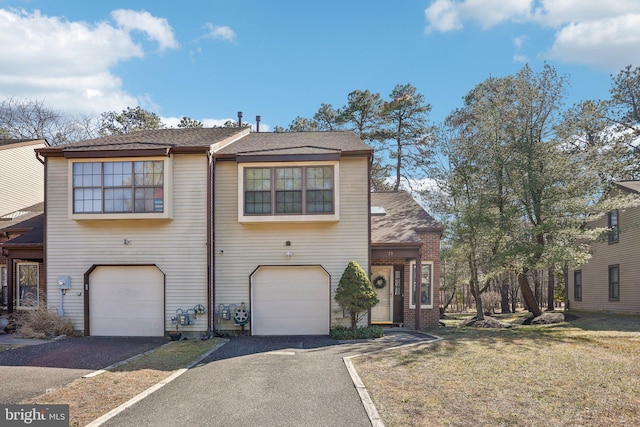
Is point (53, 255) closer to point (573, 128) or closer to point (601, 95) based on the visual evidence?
point (573, 128)

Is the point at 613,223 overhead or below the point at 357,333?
overhead

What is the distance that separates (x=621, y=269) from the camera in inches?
827

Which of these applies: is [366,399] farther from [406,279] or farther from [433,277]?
[433,277]

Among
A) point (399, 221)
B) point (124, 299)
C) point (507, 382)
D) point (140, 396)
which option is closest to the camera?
point (140, 396)

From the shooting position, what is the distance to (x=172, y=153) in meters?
13.8

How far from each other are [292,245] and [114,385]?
280 inches

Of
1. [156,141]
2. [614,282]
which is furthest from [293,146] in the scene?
[614,282]

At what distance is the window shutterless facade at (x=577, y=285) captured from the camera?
25.3 metres

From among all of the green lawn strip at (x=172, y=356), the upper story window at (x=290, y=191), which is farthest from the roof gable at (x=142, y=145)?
the green lawn strip at (x=172, y=356)

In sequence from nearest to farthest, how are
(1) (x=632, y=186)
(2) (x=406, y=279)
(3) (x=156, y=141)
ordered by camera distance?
1. (3) (x=156, y=141)
2. (2) (x=406, y=279)
3. (1) (x=632, y=186)

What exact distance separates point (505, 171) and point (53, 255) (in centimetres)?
1620

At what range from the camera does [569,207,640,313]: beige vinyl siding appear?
20.0 metres

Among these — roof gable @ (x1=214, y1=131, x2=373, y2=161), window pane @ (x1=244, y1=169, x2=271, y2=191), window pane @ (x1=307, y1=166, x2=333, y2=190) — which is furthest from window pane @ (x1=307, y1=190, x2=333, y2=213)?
window pane @ (x1=244, y1=169, x2=271, y2=191)

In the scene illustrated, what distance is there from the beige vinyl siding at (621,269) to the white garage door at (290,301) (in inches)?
498
